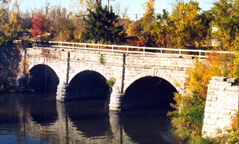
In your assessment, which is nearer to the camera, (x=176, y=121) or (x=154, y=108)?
(x=176, y=121)

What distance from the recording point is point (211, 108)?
2105 centimetres

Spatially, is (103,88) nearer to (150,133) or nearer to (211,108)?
(150,133)

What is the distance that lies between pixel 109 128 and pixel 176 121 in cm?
638

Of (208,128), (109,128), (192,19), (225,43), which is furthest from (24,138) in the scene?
(192,19)

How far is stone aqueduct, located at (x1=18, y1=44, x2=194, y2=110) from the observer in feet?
99.4

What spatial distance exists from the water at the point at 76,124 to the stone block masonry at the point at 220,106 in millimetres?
5189

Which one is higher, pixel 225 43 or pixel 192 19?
pixel 192 19

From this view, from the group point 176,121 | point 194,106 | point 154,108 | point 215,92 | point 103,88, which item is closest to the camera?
point 215,92

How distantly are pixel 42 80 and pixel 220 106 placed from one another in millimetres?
33314

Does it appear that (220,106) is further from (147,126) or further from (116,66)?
(116,66)

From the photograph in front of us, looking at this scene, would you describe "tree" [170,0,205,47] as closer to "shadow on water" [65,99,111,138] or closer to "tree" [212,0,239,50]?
"tree" [212,0,239,50]

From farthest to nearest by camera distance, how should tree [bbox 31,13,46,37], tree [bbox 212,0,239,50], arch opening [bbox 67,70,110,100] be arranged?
tree [bbox 31,13,46,37]
arch opening [bbox 67,70,110,100]
tree [bbox 212,0,239,50]

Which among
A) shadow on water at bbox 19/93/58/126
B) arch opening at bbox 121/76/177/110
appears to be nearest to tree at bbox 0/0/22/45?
shadow on water at bbox 19/93/58/126

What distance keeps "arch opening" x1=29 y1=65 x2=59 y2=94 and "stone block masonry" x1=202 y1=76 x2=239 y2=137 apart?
29471 millimetres
